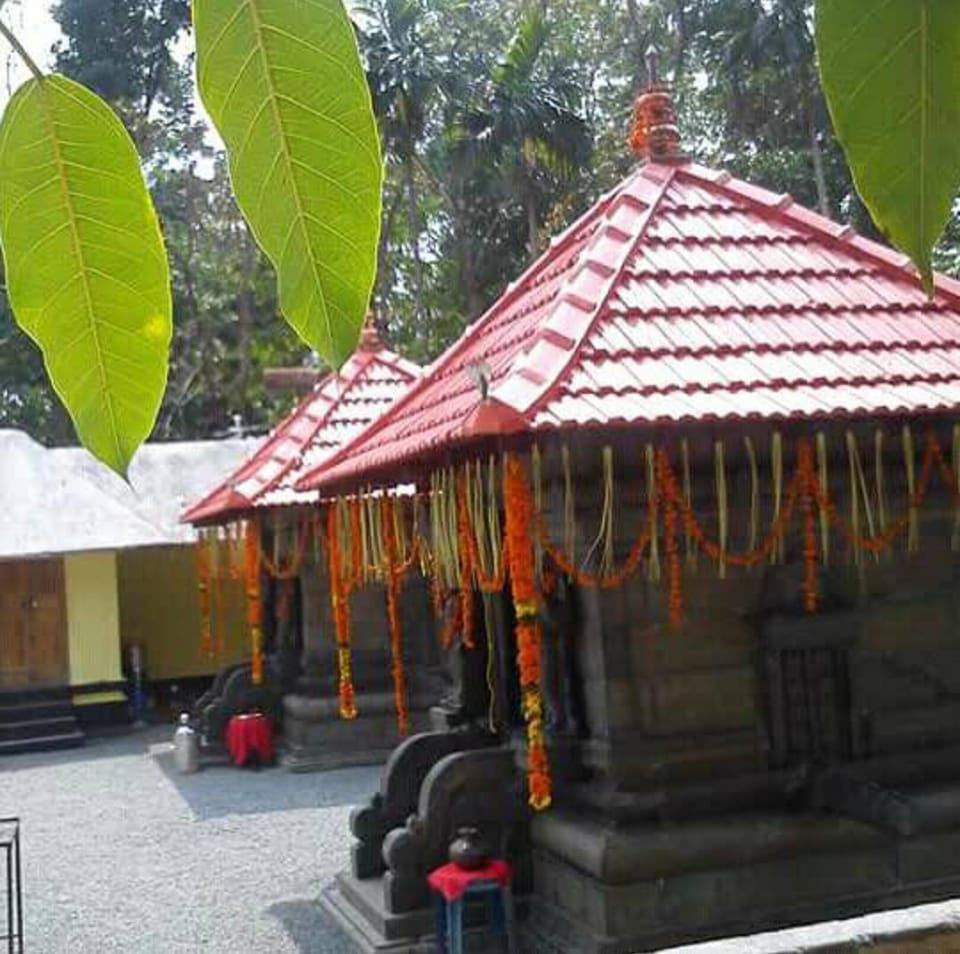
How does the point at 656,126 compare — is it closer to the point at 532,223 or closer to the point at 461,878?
the point at 461,878

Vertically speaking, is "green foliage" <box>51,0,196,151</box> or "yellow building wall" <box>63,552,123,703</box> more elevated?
"green foliage" <box>51,0,196,151</box>

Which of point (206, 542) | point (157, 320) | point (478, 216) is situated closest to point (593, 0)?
point (478, 216)

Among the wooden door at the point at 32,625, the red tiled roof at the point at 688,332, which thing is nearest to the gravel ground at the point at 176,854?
the wooden door at the point at 32,625

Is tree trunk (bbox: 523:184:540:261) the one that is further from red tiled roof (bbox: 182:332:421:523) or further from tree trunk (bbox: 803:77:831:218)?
red tiled roof (bbox: 182:332:421:523)

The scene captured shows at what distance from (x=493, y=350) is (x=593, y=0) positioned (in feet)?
52.9

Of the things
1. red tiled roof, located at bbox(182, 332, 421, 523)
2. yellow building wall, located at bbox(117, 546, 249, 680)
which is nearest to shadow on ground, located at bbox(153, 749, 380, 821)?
red tiled roof, located at bbox(182, 332, 421, 523)

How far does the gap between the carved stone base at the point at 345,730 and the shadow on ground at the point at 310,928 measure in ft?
11.5

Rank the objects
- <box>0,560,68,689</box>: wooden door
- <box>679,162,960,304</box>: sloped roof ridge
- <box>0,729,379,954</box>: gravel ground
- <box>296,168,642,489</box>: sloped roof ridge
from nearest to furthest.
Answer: <box>679,162,960,304</box>: sloped roof ridge → <box>296,168,642,489</box>: sloped roof ridge → <box>0,729,379,954</box>: gravel ground → <box>0,560,68,689</box>: wooden door

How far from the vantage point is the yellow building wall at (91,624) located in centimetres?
1280

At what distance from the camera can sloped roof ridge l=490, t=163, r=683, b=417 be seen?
423 centimetres

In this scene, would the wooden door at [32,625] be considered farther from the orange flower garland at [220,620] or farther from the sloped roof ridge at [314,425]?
the sloped roof ridge at [314,425]

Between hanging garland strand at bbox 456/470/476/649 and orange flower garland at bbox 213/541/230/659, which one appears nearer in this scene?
hanging garland strand at bbox 456/470/476/649

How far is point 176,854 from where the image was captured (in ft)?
25.2

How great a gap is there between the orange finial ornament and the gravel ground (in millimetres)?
3791
